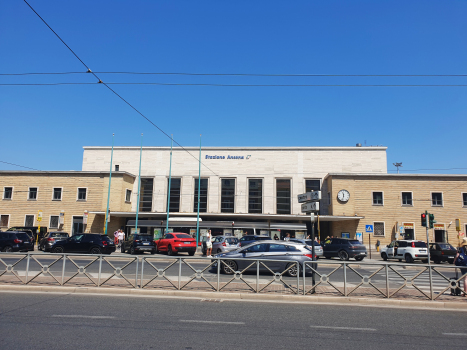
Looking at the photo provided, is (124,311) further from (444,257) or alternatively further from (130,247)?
(444,257)

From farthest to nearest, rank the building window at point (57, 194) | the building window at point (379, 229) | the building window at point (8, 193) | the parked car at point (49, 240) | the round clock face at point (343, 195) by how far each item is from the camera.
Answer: the building window at point (8, 193) → the building window at point (57, 194) → the round clock face at point (343, 195) → the building window at point (379, 229) → the parked car at point (49, 240)

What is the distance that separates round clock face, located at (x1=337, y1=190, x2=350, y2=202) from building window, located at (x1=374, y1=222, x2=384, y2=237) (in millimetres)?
4184

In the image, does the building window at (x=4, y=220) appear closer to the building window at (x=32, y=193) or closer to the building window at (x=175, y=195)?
the building window at (x=32, y=193)

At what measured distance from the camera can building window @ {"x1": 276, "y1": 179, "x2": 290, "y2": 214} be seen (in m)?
44.8

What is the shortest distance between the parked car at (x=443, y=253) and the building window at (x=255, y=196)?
22760mm

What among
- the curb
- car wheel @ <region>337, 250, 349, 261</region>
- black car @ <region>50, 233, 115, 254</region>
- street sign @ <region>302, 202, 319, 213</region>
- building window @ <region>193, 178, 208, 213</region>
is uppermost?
building window @ <region>193, 178, 208, 213</region>

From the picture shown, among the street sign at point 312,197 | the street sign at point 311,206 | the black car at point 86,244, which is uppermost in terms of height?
the street sign at point 312,197

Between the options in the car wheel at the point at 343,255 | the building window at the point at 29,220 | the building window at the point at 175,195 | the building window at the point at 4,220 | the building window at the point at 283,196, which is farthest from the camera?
the building window at the point at 175,195

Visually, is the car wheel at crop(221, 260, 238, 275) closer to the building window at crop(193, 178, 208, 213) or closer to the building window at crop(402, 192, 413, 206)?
the building window at crop(402, 192, 413, 206)

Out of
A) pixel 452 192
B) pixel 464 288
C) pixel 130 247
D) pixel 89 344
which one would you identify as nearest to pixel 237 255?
pixel 464 288

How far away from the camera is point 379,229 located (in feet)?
126

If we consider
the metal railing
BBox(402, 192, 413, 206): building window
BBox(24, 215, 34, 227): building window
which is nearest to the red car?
the metal railing

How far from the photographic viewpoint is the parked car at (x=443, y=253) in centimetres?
2391

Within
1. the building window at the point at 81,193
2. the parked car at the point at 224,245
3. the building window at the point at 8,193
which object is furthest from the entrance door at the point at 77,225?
the parked car at the point at 224,245
